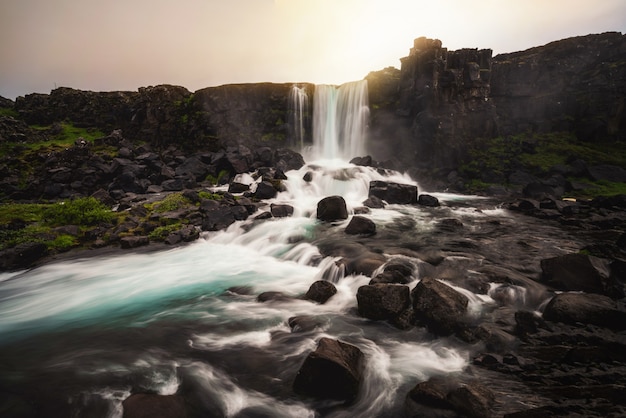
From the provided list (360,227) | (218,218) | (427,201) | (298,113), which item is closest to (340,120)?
(298,113)

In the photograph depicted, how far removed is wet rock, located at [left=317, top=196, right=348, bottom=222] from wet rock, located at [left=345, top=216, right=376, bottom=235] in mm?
2613

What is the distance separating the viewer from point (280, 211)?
1870cm

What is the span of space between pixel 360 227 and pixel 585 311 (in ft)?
29.5

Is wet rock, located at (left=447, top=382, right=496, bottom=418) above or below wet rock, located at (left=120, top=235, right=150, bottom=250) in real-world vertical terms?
above

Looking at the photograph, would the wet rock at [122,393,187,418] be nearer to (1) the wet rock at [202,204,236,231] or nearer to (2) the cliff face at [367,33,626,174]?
(1) the wet rock at [202,204,236,231]

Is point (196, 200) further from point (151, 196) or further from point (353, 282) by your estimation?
point (353, 282)

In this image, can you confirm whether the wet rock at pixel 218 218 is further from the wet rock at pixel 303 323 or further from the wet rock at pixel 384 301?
the wet rock at pixel 384 301

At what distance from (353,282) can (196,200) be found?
43.0ft

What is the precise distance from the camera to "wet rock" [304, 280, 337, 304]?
29.0 feet

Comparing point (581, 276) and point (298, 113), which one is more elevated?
point (298, 113)

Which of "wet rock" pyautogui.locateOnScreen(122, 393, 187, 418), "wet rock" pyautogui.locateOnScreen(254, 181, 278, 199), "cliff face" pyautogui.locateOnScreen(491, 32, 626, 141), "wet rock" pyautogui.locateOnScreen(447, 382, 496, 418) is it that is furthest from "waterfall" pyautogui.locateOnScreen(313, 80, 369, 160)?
"wet rock" pyautogui.locateOnScreen(122, 393, 187, 418)

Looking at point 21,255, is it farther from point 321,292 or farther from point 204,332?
point 321,292

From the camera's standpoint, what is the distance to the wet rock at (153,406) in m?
4.43

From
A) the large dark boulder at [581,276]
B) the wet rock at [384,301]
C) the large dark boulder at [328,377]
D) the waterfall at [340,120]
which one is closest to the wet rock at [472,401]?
the large dark boulder at [328,377]
